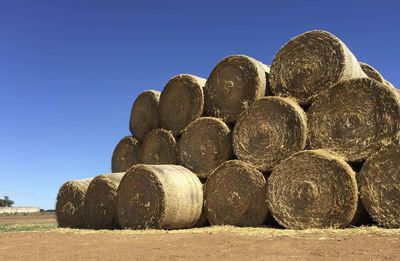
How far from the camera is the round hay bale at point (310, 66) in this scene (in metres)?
10.0

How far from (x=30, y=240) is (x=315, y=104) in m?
5.72

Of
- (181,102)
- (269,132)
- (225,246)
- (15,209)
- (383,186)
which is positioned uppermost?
(181,102)

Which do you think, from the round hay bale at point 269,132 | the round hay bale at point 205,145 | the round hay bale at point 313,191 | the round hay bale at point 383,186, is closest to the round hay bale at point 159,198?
the round hay bale at point 205,145

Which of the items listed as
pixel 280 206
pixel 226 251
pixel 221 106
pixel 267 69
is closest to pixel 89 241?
pixel 226 251

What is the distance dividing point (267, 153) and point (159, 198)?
230 centimetres

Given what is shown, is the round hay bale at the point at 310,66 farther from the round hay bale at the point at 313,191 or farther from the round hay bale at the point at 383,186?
the round hay bale at the point at 383,186

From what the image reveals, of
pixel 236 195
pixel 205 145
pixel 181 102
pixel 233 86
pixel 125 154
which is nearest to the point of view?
pixel 236 195

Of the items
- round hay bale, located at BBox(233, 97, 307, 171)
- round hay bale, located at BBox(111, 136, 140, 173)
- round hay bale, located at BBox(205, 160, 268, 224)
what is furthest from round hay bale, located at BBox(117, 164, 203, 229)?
round hay bale, located at BBox(111, 136, 140, 173)

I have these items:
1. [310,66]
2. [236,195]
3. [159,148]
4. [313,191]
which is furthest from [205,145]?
[313,191]

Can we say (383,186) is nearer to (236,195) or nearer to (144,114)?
(236,195)

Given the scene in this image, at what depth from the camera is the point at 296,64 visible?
416 inches

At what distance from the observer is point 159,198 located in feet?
33.7

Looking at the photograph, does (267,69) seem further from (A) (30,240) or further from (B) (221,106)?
(A) (30,240)

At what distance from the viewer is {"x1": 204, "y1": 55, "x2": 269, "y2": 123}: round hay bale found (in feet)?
36.7
